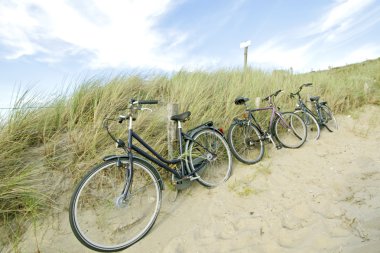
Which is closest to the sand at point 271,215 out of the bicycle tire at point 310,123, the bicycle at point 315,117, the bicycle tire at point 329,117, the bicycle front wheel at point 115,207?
the bicycle front wheel at point 115,207

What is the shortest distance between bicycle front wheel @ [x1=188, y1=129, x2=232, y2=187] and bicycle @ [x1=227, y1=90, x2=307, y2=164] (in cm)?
21

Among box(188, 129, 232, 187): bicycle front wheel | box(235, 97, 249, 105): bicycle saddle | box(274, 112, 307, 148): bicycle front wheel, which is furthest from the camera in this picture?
box(274, 112, 307, 148): bicycle front wheel

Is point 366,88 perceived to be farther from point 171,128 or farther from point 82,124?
point 82,124

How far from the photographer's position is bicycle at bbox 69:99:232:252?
2840 mm

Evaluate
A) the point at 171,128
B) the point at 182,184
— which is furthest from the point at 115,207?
the point at 171,128

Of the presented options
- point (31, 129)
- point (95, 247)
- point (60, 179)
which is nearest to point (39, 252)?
point (95, 247)

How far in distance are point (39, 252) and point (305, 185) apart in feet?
11.1

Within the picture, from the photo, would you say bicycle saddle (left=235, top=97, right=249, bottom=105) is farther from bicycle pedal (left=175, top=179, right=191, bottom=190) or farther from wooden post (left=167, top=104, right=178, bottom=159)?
bicycle pedal (left=175, top=179, right=191, bottom=190)

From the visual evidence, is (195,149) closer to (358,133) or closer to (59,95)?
(59,95)

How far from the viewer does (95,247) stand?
105 inches

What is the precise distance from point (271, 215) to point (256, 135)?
2.01m

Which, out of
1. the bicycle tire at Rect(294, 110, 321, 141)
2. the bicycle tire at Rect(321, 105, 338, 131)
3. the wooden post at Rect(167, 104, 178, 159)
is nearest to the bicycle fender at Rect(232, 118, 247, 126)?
the wooden post at Rect(167, 104, 178, 159)

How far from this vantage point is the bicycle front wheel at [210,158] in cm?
381

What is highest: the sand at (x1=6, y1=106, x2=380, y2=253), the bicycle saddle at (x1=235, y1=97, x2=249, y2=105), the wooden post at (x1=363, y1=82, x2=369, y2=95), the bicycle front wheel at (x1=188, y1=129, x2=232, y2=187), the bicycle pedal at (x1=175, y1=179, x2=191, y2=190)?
the wooden post at (x1=363, y1=82, x2=369, y2=95)
